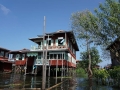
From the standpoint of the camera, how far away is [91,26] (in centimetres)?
1770

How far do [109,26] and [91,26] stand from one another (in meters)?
2.44

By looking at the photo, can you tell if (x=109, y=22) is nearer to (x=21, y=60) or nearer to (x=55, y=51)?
(x=55, y=51)

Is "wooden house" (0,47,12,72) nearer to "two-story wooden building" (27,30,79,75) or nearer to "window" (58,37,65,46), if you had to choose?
"two-story wooden building" (27,30,79,75)

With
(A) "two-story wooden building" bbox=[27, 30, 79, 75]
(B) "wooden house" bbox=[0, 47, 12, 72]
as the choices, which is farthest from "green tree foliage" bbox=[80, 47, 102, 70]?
(B) "wooden house" bbox=[0, 47, 12, 72]

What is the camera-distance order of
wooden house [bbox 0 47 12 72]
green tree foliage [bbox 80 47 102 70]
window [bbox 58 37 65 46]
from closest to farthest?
1. window [bbox 58 37 65 46]
2. wooden house [bbox 0 47 12 72]
3. green tree foliage [bbox 80 47 102 70]

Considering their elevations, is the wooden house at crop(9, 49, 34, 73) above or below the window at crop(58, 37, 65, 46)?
below

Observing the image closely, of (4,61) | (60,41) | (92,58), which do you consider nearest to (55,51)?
(60,41)

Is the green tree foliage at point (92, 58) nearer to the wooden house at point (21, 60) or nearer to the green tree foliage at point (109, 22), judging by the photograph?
the wooden house at point (21, 60)

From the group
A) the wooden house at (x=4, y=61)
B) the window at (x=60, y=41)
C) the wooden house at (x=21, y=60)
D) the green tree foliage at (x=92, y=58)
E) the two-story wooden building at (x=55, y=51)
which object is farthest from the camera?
the green tree foliage at (x=92, y=58)

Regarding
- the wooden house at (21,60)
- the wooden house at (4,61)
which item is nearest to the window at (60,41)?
the wooden house at (21,60)

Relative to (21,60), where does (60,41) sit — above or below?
above

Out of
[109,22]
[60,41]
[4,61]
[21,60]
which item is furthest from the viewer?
[4,61]

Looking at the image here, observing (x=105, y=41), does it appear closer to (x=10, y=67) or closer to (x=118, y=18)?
(x=118, y=18)

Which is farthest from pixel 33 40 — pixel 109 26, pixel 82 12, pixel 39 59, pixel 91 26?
pixel 109 26
